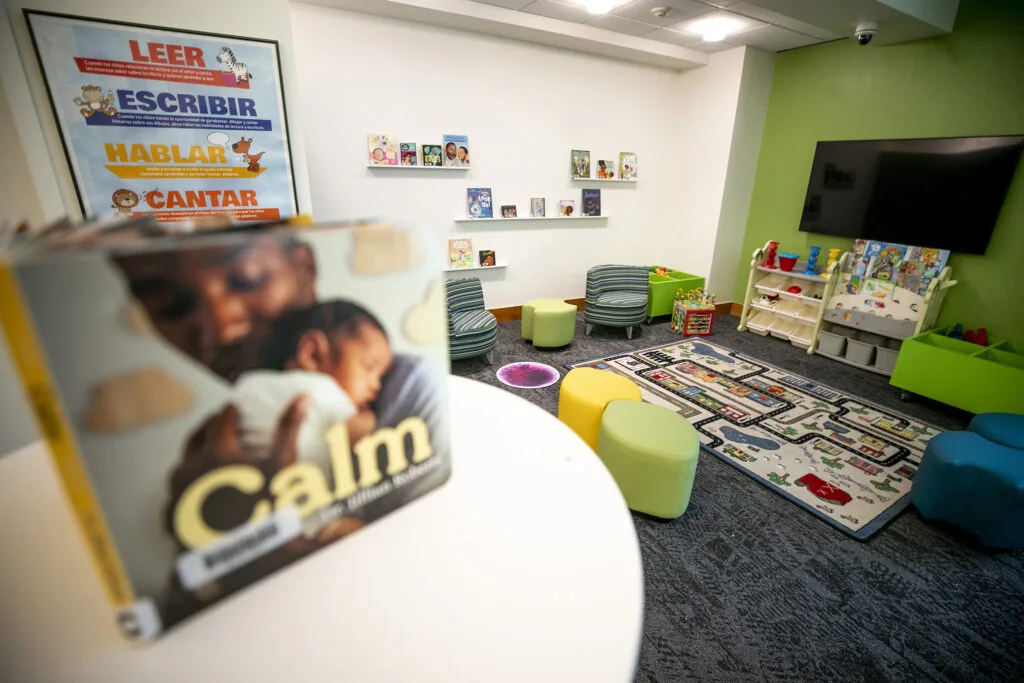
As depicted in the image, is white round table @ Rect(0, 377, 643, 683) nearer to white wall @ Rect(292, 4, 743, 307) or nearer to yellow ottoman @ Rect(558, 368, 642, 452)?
yellow ottoman @ Rect(558, 368, 642, 452)

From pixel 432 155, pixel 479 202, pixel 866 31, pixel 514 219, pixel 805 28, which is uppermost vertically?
pixel 805 28

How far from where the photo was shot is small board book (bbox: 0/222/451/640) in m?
0.34

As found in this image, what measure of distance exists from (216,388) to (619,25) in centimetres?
443

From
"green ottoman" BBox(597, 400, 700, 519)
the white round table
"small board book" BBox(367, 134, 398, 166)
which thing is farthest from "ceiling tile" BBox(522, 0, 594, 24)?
the white round table

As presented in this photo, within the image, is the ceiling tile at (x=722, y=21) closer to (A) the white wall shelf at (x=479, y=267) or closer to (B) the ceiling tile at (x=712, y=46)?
(B) the ceiling tile at (x=712, y=46)

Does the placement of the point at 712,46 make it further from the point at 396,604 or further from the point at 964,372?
the point at 396,604

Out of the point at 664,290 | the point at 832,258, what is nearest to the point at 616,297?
the point at 664,290

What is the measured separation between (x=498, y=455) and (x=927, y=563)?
2231 mm

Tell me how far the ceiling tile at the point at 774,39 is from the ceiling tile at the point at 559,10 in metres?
1.44

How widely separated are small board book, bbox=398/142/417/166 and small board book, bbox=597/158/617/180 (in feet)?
6.43

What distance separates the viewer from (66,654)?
0.42m

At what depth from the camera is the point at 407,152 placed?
3.70m

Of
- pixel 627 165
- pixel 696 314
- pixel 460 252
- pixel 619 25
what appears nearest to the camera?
pixel 619 25

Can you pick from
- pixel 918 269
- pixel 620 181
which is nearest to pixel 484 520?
pixel 918 269
